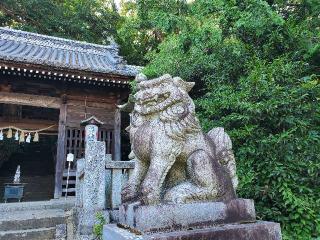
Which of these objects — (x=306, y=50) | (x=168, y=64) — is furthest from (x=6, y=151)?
(x=306, y=50)

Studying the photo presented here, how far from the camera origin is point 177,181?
2713 millimetres

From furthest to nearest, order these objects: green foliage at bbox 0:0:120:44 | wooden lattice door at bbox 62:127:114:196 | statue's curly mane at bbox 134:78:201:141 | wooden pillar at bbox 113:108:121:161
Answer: green foliage at bbox 0:0:120:44
wooden pillar at bbox 113:108:121:161
wooden lattice door at bbox 62:127:114:196
statue's curly mane at bbox 134:78:201:141

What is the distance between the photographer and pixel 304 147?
4512 millimetres

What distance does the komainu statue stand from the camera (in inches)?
99.3

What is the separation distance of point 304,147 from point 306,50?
2552 mm

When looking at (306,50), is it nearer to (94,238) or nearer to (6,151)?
(94,238)

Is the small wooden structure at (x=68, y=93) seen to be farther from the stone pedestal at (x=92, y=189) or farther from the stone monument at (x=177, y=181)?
the stone monument at (x=177, y=181)

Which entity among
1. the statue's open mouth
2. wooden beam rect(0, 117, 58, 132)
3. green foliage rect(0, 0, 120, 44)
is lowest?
the statue's open mouth

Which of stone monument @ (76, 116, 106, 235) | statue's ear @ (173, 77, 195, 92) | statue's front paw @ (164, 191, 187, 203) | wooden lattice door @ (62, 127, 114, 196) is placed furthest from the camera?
wooden lattice door @ (62, 127, 114, 196)

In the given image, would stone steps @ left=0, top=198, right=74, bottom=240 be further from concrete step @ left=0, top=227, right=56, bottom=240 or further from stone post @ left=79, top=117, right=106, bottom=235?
stone post @ left=79, top=117, right=106, bottom=235

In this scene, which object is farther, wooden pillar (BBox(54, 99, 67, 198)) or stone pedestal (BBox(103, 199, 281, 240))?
wooden pillar (BBox(54, 99, 67, 198))

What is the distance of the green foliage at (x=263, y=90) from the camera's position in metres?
4.21

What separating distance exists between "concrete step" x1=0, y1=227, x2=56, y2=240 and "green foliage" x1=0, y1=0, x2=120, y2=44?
1444 centimetres

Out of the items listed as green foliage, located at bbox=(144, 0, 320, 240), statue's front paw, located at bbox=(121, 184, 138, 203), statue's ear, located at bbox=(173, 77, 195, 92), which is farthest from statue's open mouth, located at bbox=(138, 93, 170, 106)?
green foliage, located at bbox=(144, 0, 320, 240)
